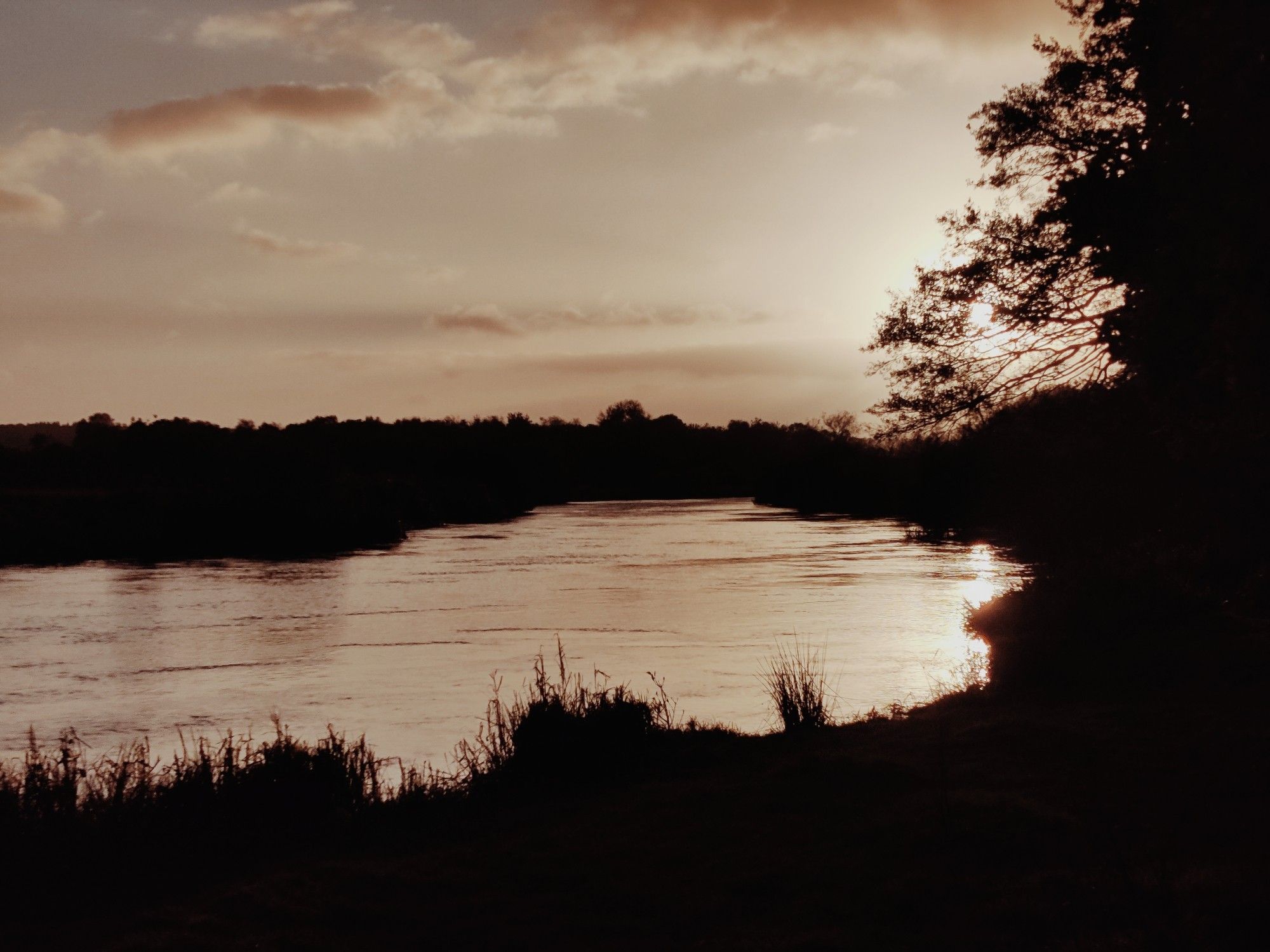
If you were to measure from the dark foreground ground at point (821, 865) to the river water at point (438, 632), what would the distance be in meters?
6.25

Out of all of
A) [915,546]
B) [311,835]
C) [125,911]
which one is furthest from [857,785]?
[915,546]

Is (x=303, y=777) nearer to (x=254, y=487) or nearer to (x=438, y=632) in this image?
(x=438, y=632)

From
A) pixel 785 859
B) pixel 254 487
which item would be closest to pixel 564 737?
pixel 785 859

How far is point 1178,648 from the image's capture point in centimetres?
1269

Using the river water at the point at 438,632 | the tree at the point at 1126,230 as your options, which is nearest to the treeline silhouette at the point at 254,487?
the river water at the point at 438,632

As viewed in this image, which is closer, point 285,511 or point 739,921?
point 739,921

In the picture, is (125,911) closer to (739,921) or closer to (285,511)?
(739,921)

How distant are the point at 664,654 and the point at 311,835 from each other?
15711mm

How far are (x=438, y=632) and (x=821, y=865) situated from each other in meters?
22.9

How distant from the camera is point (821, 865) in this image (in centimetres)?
706

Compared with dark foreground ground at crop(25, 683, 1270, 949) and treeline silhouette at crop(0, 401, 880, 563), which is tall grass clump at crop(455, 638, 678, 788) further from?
treeline silhouette at crop(0, 401, 880, 563)

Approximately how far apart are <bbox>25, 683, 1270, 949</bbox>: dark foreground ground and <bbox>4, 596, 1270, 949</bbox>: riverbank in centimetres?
2

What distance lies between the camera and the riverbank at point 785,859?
19.1 ft

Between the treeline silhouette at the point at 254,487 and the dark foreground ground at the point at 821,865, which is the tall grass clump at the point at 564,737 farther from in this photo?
the treeline silhouette at the point at 254,487
